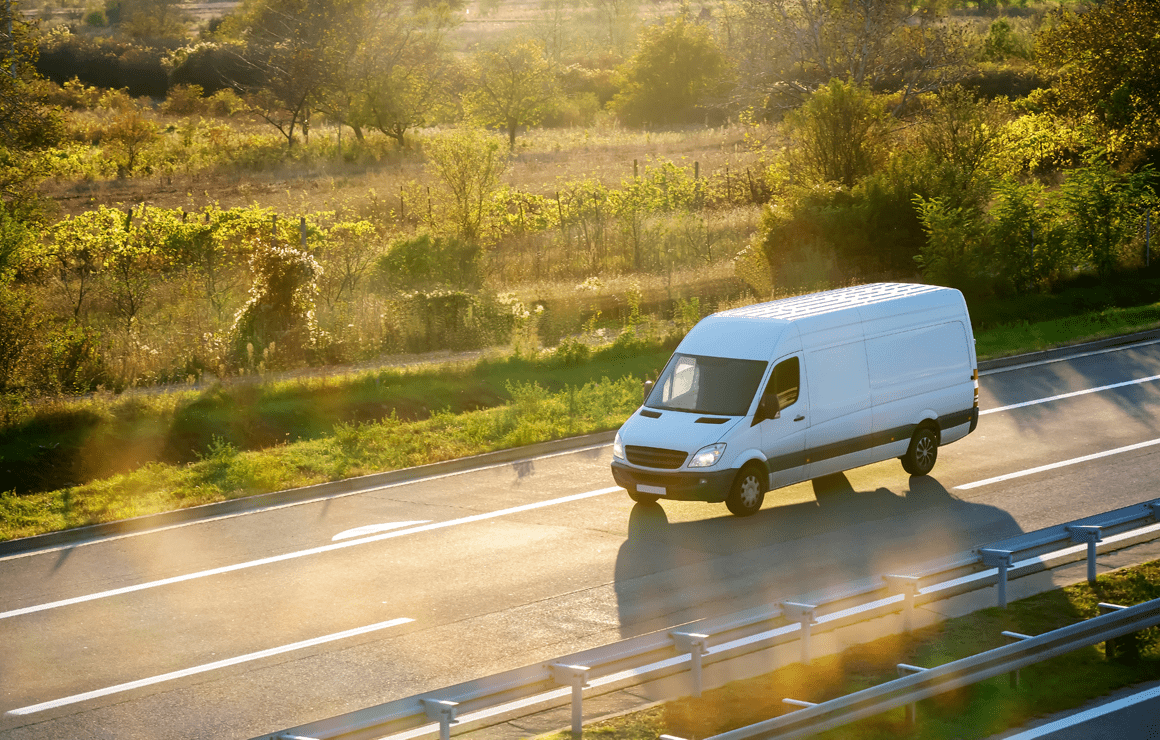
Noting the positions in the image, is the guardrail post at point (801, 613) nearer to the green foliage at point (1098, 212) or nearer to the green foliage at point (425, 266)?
the green foliage at point (425, 266)

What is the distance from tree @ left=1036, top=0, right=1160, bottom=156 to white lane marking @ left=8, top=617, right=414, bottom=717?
1160 inches

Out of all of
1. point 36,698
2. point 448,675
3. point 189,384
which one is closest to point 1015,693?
point 448,675

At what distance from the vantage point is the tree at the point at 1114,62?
32.2 m

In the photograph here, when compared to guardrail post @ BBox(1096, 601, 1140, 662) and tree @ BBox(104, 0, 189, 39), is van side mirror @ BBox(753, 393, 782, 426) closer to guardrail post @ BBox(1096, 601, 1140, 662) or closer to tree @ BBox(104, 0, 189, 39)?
guardrail post @ BBox(1096, 601, 1140, 662)

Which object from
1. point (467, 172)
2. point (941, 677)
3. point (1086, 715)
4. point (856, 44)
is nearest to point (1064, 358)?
point (467, 172)

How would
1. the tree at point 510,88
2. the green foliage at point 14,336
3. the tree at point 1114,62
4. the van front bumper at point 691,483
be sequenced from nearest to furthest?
the van front bumper at point 691,483
the green foliage at point 14,336
the tree at point 1114,62
the tree at point 510,88

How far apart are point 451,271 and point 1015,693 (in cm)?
1962

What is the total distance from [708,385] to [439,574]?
3940 millimetres

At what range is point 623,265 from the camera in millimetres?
30016

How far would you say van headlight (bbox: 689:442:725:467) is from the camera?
1288cm

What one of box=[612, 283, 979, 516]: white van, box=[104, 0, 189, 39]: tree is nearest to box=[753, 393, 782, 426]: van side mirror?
box=[612, 283, 979, 516]: white van

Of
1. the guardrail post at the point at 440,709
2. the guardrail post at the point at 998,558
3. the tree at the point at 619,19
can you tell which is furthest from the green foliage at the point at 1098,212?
the tree at the point at 619,19

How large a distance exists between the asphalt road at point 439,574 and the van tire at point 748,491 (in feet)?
0.74

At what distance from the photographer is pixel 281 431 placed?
18453 mm
